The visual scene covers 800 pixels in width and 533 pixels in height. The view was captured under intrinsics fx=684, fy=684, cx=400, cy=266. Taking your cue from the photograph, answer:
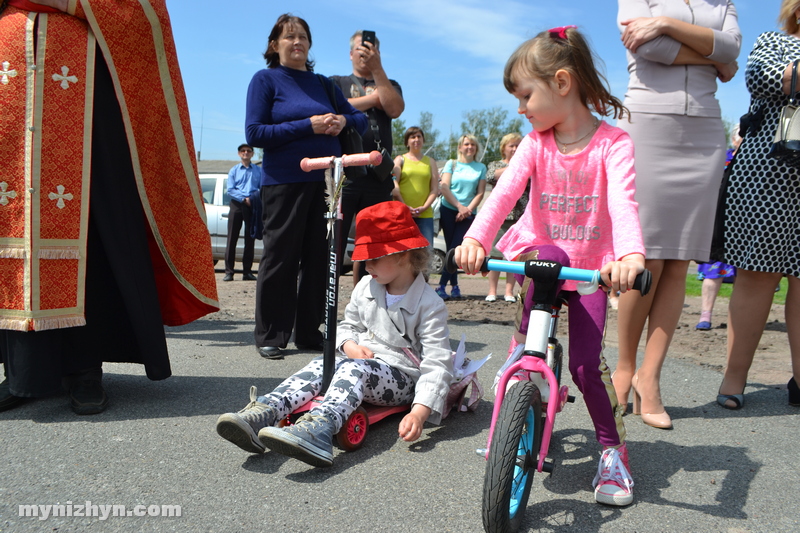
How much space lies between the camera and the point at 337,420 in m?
2.74

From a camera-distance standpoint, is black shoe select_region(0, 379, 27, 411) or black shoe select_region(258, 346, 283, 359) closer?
black shoe select_region(0, 379, 27, 411)

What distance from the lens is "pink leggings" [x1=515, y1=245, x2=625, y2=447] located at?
2.49m

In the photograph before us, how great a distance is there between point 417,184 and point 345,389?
565 cm

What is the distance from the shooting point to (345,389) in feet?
9.45

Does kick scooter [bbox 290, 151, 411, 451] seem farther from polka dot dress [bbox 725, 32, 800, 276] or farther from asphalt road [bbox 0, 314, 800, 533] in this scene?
polka dot dress [bbox 725, 32, 800, 276]

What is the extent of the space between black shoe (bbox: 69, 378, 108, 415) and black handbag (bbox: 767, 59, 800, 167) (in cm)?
363

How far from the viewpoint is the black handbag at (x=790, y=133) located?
348 centimetres

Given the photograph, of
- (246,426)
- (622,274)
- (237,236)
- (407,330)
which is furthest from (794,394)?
(237,236)

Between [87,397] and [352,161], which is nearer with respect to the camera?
[352,161]

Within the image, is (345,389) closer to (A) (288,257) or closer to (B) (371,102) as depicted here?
(A) (288,257)

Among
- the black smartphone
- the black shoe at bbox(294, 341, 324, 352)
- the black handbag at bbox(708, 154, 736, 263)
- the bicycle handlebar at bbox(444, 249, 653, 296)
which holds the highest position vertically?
the black smartphone

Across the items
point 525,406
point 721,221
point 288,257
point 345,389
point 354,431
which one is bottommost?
point 354,431

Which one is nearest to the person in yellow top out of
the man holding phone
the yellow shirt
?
the yellow shirt

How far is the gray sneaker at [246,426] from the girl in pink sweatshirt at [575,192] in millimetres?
1052
